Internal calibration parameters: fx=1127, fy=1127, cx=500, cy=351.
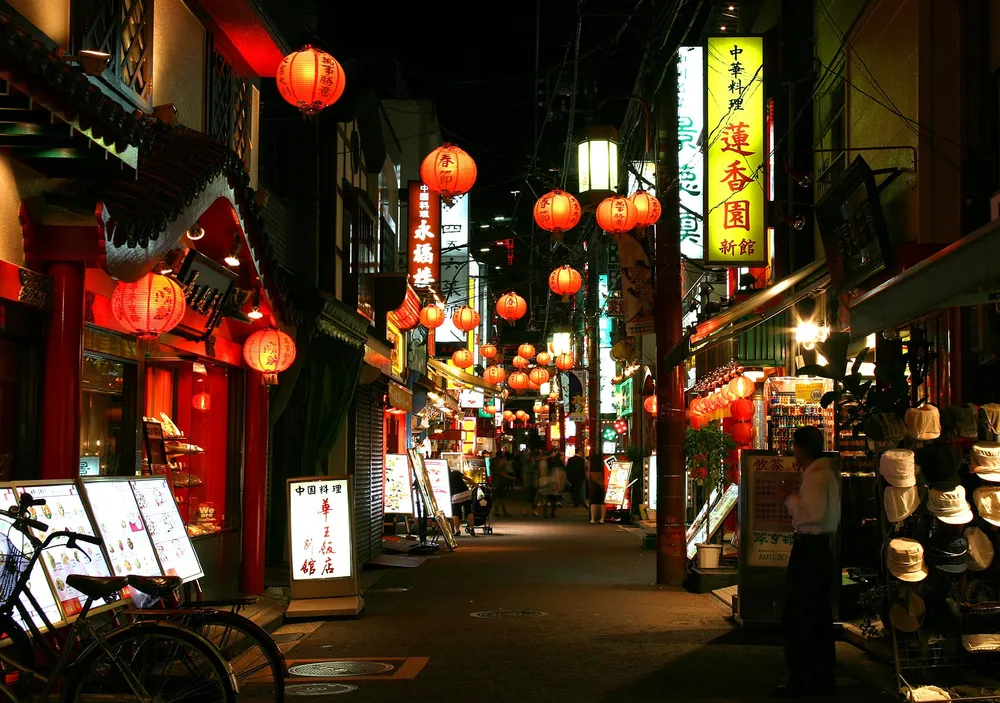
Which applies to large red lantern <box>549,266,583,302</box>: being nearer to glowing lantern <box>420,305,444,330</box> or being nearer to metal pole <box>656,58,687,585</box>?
glowing lantern <box>420,305,444,330</box>

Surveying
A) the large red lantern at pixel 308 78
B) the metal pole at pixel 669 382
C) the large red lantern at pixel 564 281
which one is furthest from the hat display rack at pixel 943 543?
the large red lantern at pixel 564 281

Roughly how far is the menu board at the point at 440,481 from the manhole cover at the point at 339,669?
16519 millimetres

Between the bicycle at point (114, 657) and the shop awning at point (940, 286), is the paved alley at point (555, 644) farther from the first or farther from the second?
the shop awning at point (940, 286)

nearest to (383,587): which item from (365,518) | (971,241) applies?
(365,518)

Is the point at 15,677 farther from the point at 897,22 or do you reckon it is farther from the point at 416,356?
the point at 416,356

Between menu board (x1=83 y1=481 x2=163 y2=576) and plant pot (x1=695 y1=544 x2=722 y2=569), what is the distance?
35.1 feet

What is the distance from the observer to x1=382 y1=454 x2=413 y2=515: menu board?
2623 centimetres

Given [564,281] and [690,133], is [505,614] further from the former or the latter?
[564,281]

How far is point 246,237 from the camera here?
12.5 m

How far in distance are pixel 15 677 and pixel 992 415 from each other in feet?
26.5

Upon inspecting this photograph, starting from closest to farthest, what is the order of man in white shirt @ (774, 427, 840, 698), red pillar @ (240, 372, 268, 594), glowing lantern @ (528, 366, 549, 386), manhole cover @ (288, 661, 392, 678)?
man in white shirt @ (774, 427, 840, 698) < manhole cover @ (288, 661, 392, 678) < red pillar @ (240, 372, 268, 594) < glowing lantern @ (528, 366, 549, 386)

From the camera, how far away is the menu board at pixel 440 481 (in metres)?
28.1

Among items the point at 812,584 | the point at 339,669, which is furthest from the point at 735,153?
the point at 339,669

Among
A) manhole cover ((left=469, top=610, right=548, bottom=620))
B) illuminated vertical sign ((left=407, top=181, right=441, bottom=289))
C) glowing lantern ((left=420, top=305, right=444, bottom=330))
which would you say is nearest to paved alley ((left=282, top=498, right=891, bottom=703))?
manhole cover ((left=469, top=610, right=548, bottom=620))
